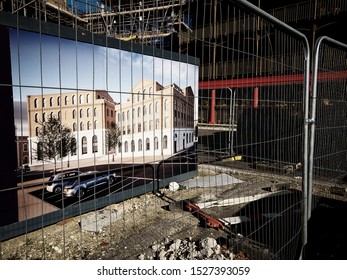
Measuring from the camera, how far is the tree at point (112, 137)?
439 cm

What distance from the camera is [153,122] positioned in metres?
4.17

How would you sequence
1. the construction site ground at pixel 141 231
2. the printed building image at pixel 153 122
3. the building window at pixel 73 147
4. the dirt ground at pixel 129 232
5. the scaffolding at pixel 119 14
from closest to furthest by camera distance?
the scaffolding at pixel 119 14 < the construction site ground at pixel 141 231 < the dirt ground at pixel 129 232 < the building window at pixel 73 147 < the printed building image at pixel 153 122

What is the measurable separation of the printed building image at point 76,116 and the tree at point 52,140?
54 millimetres

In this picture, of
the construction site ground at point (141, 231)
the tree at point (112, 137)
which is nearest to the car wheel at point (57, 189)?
the construction site ground at point (141, 231)

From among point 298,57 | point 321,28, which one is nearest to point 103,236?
point 298,57

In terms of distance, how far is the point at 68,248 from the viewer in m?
3.62

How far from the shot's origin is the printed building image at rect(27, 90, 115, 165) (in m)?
3.61

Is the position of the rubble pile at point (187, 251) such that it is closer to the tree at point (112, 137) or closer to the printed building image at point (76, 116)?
the printed building image at point (76, 116)

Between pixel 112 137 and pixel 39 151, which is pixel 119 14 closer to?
pixel 39 151

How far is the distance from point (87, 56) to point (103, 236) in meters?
2.99

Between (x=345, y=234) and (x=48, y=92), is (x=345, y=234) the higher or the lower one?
the lower one

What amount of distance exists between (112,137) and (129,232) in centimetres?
158

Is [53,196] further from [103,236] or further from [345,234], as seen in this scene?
[345,234]
